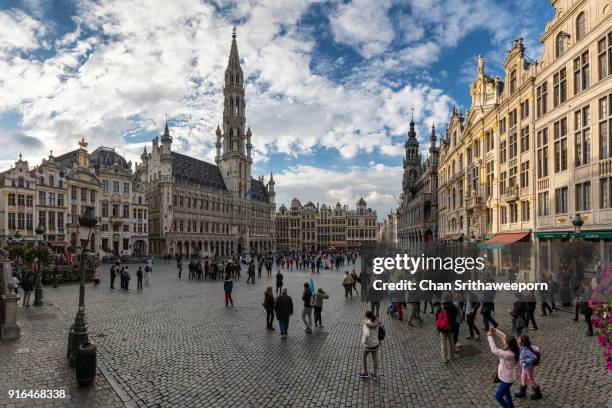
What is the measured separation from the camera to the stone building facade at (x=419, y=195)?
60.1 m

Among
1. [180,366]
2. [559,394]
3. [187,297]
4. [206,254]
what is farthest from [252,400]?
[206,254]

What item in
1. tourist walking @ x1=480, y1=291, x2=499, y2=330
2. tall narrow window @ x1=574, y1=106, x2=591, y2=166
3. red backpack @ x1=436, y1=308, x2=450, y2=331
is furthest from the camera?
tall narrow window @ x1=574, y1=106, x2=591, y2=166

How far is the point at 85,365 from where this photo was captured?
27.1ft

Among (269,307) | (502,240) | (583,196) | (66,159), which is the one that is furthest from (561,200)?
(66,159)

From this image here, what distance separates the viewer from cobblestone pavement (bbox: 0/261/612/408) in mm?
7906

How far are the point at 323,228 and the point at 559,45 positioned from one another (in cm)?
11775

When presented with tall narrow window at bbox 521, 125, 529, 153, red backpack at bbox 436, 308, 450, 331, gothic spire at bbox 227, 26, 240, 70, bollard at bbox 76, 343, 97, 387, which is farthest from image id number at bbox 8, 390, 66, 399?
gothic spire at bbox 227, 26, 240, 70

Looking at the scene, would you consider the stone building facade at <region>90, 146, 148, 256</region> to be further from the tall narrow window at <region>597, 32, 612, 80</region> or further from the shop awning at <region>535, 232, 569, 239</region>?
the tall narrow window at <region>597, 32, 612, 80</region>

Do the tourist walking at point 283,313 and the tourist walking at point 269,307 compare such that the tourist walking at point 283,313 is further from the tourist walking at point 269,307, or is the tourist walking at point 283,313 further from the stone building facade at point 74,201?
the stone building facade at point 74,201

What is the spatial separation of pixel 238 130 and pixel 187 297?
265 feet

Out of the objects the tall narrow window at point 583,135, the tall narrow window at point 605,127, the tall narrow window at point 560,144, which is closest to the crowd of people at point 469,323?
the tall narrow window at point 605,127

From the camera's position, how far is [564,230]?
22734 millimetres

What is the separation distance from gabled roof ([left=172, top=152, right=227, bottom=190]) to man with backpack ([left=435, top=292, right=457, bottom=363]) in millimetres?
76778

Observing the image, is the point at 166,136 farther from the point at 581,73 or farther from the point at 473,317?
the point at 473,317
